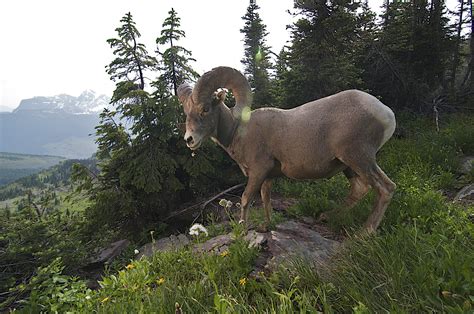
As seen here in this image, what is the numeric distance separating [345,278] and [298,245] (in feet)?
3.62

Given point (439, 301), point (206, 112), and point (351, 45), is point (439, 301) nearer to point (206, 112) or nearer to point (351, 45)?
point (206, 112)

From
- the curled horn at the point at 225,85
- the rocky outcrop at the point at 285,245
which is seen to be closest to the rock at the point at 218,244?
the rocky outcrop at the point at 285,245

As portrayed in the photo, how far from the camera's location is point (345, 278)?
261 centimetres

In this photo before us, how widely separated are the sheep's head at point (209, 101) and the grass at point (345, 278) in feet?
5.45

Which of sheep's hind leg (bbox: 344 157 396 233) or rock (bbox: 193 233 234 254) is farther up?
sheep's hind leg (bbox: 344 157 396 233)

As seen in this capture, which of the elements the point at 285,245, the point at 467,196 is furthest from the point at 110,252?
the point at 467,196

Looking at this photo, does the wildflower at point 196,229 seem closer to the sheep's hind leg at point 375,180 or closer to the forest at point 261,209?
the forest at point 261,209

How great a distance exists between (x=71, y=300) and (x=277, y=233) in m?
Answer: 2.79

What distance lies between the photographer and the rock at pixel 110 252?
8.67 m

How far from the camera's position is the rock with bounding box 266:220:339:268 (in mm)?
3436

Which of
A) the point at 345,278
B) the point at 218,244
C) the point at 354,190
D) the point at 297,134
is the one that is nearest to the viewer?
the point at 345,278

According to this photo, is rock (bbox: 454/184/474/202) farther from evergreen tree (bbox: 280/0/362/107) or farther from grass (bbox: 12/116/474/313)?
evergreen tree (bbox: 280/0/362/107)

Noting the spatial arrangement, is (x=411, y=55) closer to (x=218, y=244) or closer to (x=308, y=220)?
(x=308, y=220)

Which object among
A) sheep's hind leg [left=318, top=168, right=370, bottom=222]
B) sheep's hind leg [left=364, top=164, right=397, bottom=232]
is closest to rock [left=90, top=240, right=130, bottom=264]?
sheep's hind leg [left=318, top=168, right=370, bottom=222]
